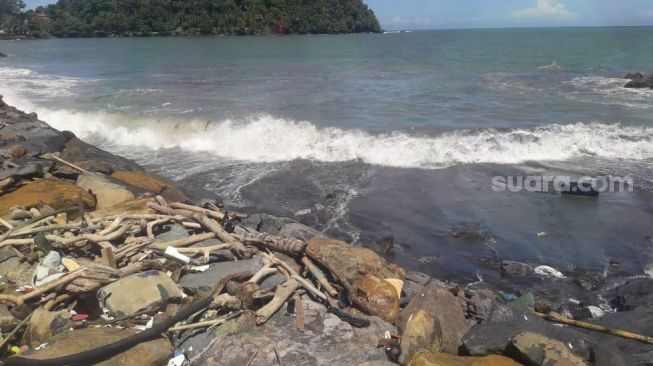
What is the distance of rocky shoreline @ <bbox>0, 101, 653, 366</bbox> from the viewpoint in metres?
4.01

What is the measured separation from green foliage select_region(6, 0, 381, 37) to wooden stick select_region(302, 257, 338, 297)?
117m

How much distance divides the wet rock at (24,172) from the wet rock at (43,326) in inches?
165

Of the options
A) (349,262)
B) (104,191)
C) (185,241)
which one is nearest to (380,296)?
(349,262)

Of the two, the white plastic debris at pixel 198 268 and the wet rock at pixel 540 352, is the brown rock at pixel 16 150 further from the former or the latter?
the wet rock at pixel 540 352

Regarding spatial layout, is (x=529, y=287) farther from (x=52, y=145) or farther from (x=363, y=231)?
(x=52, y=145)

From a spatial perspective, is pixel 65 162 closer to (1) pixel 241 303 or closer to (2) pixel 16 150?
(2) pixel 16 150

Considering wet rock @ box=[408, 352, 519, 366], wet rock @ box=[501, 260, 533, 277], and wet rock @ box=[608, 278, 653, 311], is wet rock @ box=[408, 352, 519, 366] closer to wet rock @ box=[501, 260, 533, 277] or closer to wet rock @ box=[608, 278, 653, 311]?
wet rock @ box=[608, 278, 653, 311]

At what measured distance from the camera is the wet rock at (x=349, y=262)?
530cm

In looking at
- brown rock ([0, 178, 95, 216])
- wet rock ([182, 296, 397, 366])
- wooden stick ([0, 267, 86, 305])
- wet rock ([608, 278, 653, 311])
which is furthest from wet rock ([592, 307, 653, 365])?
brown rock ([0, 178, 95, 216])

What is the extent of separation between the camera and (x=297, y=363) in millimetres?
3961

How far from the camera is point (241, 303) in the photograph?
4.56 m

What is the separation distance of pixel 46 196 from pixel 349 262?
13.9 ft

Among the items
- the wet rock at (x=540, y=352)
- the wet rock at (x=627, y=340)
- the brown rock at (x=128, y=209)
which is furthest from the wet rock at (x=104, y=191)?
the wet rock at (x=627, y=340)

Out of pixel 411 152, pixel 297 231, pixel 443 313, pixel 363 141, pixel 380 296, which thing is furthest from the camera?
pixel 363 141
